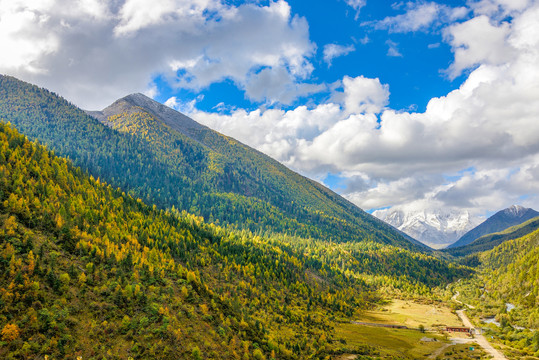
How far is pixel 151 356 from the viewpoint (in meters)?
87.1

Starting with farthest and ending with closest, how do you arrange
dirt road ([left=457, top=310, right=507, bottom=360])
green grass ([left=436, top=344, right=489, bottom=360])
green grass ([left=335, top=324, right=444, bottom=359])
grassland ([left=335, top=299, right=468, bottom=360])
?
green grass ([left=335, top=324, right=444, bottom=359]) → dirt road ([left=457, top=310, right=507, bottom=360]) → grassland ([left=335, top=299, right=468, bottom=360]) → green grass ([left=436, top=344, right=489, bottom=360])

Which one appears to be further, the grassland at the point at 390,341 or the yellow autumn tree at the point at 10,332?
the grassland at the point at 390,341

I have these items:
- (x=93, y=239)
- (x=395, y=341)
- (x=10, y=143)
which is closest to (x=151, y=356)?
(x=93, y=239)

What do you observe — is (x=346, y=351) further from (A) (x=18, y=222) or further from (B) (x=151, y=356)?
(A) (x=18, y=222)

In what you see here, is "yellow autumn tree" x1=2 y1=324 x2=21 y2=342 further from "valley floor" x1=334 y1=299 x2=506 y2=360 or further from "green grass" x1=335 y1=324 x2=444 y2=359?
"green grass" x1=335 y1=324 x2=444 y2=359

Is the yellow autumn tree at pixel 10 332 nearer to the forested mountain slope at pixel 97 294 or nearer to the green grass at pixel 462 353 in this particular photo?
the forested mountain slope at pixel 97 294

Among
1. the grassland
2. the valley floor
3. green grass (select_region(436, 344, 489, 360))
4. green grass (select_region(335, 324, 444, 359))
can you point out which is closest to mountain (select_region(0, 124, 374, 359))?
the grassland

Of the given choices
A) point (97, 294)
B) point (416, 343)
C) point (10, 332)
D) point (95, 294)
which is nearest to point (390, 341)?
point (416, 343)

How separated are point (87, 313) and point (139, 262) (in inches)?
1932

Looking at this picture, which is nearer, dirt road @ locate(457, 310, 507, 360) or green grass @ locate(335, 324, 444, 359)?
dirt road @ locate(457, 310, 507, 360)

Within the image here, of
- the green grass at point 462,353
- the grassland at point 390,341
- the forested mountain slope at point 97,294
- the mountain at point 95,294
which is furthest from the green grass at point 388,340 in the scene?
the mountain at point 95,294

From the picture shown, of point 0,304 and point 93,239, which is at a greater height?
point 93,239

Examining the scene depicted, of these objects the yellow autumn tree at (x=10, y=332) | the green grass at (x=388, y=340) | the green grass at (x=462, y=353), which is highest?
the yellow autumn tree at (x=10, y=332)

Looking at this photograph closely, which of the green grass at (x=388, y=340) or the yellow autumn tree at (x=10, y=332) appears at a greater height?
the yellow autumn tree at (x=10, y=332)
